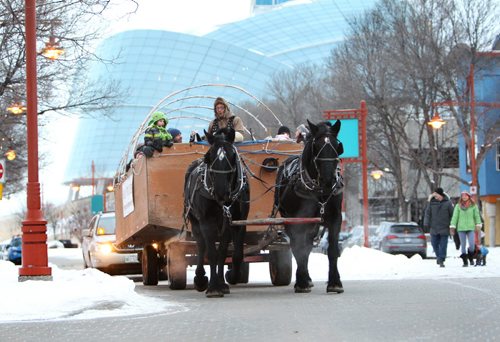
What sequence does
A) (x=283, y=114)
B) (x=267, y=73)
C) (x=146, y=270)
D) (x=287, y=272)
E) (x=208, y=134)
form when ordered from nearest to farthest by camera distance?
1. (x=208, y=134)
2. (x=287, y=272)
3. (x=146, y=270)
4. (x=283, y=114)
5. (x=267, y=73)

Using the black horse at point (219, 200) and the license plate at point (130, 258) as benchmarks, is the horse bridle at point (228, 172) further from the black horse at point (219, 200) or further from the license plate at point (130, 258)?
the license plate at point (130, 258)

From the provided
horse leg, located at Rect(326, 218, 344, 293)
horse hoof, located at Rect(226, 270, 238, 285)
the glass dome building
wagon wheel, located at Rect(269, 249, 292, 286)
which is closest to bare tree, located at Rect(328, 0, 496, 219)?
wagon wheel, located at Rect(269, 249, 292, 286)

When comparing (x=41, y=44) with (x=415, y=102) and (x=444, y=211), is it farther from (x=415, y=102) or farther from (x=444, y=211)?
(x=415, y=102)

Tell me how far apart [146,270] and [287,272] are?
3.27 metres

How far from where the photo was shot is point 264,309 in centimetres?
1201

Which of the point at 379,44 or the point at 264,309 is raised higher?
the point at 379,44

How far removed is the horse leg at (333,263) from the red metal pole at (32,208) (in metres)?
4.22

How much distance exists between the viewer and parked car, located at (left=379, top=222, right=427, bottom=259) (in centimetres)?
3812

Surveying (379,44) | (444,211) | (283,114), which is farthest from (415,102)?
(444,211)

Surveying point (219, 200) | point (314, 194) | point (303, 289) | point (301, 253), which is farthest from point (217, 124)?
point (303, 289)

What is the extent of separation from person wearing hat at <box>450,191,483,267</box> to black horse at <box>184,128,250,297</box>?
10481 millimetres

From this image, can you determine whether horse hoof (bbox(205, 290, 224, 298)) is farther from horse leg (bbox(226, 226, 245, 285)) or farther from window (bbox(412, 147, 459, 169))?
window (bbox(412, 147, 459, 169))

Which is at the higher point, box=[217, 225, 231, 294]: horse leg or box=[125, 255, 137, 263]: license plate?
box=[217, 225, 231, 294]: horse leg

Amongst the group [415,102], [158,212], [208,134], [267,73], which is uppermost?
[267,73]
